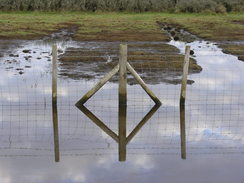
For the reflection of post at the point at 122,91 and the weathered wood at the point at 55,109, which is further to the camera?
the reflection of post at the point at 122,91

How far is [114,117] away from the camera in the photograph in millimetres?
16156

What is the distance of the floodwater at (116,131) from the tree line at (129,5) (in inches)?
1938

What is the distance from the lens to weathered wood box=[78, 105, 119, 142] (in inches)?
568

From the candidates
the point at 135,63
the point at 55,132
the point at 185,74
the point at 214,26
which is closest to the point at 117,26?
the point at 214,26

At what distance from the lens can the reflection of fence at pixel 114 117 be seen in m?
13.4

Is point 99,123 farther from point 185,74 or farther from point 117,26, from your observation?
point 117,26

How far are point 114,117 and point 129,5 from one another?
189 ft

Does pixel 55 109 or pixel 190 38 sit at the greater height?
pixel 55 109

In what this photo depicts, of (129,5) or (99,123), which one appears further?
(129,5)

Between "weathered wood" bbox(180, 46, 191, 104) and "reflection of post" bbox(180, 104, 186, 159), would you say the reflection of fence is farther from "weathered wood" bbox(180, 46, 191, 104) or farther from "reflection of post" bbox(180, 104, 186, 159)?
"weathered wood" bbox(180, 46, 191, 104)

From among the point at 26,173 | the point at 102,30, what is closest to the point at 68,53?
the point at 102,30

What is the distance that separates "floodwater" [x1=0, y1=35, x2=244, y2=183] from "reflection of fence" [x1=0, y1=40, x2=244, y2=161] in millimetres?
29

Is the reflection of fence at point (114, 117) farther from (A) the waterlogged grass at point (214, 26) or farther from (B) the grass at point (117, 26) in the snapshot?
(A) the waterlogged grass at point (214, 26)

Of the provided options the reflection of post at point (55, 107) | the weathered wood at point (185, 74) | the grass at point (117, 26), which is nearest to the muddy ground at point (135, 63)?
the weathered wood at point (185, 74)
